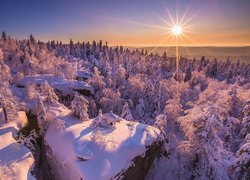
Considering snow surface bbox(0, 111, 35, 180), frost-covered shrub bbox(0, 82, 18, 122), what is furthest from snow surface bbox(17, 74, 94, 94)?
snow surface bbox(0, 111, 35, 180)

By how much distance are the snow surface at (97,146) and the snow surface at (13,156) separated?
2927mm

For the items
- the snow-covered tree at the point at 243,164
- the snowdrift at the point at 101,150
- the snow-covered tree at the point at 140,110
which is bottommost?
the snow-covered tree at the point at 140,110

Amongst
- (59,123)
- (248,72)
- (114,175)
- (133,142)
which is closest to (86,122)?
(59,123)

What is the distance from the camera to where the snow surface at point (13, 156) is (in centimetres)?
1437

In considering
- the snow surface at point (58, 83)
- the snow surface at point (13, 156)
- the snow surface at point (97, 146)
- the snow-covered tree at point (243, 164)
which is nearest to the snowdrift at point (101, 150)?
the snow surface at point (97, 146)

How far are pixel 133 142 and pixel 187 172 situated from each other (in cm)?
875

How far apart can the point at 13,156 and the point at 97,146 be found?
659 cm

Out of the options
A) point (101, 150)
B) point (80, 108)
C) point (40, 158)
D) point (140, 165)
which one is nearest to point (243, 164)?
point (140, 165)

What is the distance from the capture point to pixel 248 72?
4963 inches

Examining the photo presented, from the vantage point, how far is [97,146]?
60.0 ft

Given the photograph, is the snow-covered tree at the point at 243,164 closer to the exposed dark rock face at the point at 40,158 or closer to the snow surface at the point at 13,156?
the snow surface at the point at 13,156

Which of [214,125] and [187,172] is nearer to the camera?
[214,125]

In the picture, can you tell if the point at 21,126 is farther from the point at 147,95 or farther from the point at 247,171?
the point at 147,95

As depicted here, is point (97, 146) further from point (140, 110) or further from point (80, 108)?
point (140, 110)
